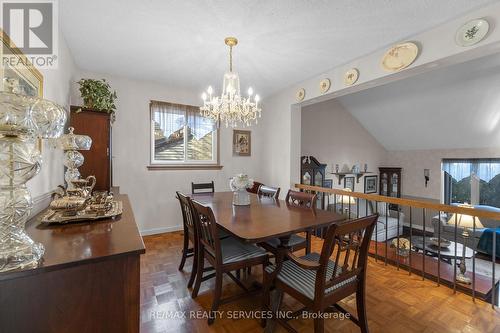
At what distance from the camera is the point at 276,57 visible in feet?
9.24

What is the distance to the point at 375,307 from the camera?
1.87 meters

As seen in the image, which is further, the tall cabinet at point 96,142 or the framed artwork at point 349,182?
the framed artwork at point 349,182

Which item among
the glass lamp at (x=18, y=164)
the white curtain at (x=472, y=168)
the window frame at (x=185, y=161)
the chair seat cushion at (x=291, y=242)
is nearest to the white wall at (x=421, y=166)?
the white curtain at (x=472, y=168)

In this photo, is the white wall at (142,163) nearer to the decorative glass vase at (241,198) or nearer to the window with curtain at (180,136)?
the window with curtain at (180,136)

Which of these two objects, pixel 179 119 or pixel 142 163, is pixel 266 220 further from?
pixel 179 119

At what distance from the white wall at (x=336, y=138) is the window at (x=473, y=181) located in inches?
70.6

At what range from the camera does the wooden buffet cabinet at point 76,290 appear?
73 cm

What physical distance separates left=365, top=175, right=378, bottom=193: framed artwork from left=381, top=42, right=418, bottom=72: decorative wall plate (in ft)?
14.9

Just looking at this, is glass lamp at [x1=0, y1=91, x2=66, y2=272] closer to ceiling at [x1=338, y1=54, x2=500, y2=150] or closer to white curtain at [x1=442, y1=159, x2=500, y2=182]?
ceiling at [x1=338, y1=54, x2=500, y2=150]

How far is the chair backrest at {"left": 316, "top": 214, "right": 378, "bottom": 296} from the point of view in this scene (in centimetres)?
119

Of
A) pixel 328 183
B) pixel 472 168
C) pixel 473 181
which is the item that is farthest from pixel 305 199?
pixel 473 181

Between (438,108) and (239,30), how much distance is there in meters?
4.62

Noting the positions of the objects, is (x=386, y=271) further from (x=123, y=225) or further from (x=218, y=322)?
(x=123, y=225)

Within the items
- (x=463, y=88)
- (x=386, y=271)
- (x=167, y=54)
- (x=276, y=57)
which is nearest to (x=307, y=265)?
(x=386, y=271)
